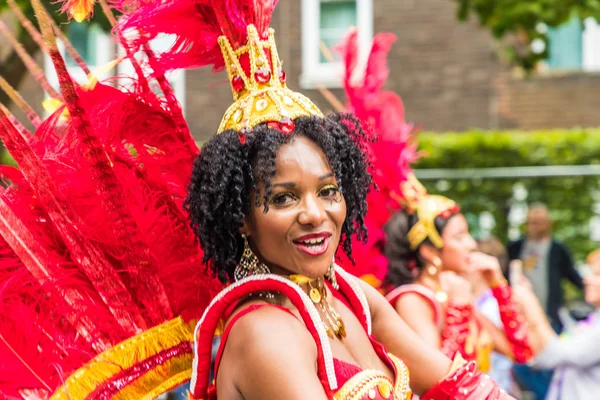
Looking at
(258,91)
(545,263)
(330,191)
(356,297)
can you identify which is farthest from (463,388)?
(545,263)

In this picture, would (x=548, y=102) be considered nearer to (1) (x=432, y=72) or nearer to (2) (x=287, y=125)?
(1) (x=432, y=72)

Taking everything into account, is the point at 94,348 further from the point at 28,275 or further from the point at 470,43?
the point at 470,43

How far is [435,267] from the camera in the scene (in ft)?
14.8

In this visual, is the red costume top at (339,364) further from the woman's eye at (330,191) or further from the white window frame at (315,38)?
the white window frame at (315,38)

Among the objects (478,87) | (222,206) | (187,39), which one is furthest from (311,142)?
(478,87)

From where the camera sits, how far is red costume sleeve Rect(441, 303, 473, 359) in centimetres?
424

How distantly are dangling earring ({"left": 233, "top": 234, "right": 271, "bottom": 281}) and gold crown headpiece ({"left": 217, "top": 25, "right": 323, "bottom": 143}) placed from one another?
303 millimetres

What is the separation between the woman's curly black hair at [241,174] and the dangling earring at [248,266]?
17mm

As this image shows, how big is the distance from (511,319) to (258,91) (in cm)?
288

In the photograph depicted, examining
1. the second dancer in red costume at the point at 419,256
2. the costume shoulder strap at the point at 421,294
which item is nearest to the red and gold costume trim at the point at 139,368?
the second dancer in red costume at the point at 419,256

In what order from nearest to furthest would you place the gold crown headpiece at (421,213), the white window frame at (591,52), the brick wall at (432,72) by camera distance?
1. the gold crown headpiece at (421,213)
2. the brick wall at (432,72)
3. the white window frame at (591,52)

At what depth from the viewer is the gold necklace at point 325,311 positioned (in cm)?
227

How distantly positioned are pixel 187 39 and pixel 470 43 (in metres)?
9.22

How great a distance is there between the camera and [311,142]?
7.26 feet
